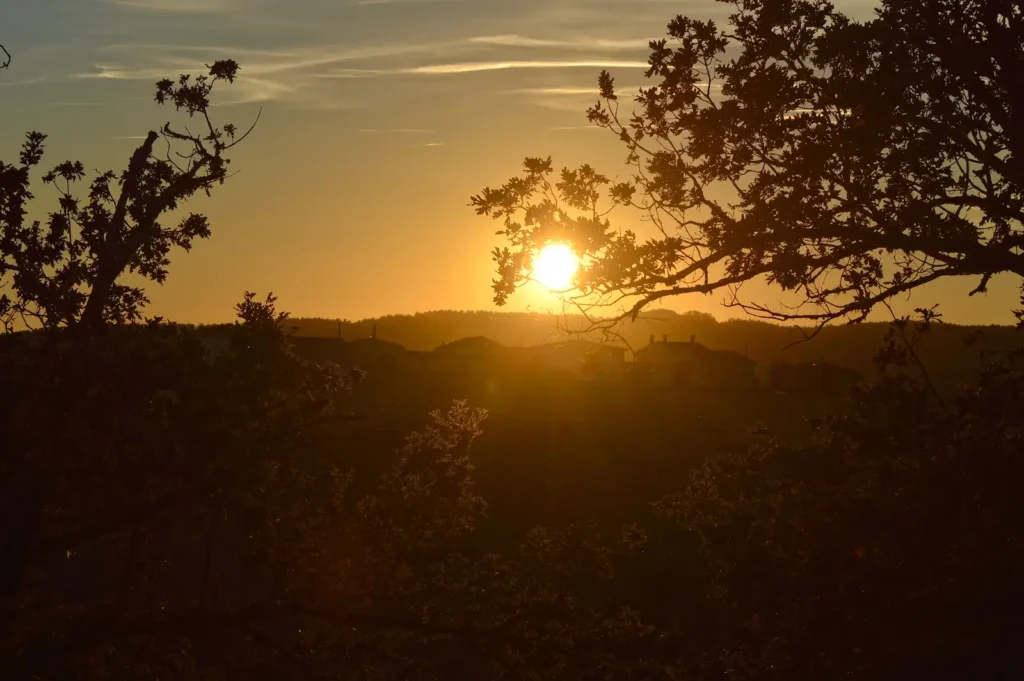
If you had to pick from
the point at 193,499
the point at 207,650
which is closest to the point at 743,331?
the point at 207,650

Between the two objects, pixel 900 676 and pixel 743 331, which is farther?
pixel 743 331

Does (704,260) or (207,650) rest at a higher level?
(704,260)

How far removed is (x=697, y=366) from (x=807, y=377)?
A: 31.8ft

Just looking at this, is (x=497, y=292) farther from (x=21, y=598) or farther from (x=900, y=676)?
(x=900, y=676)

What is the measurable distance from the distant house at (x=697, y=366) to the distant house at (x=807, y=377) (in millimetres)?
2830

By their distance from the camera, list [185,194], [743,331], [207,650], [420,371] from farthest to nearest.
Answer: [743,331], [420,371], [207,650], [185,194]

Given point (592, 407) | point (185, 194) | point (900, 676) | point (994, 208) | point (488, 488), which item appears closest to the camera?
point (994, 208)

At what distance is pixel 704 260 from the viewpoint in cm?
1298

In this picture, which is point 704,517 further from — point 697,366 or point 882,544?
point 697,366

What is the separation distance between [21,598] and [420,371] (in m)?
66.0

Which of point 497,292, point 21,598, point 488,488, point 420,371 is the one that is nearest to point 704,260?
point 497,292

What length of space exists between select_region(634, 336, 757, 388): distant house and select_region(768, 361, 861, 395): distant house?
2.83 meters

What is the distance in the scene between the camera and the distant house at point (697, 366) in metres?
86.5

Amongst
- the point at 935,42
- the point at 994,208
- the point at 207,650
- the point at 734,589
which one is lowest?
the point at 207,650
